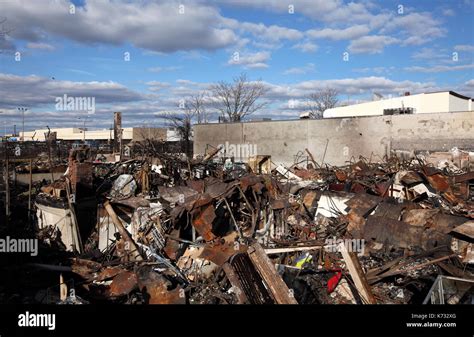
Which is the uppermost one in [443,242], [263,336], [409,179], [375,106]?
[375,106]

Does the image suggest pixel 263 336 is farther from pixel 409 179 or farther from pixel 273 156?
pixel 273 156

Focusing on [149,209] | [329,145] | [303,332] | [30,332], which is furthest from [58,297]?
[329,145]

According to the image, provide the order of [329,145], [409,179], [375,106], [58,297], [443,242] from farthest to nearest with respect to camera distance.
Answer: [375,106] < [329,145] < [409,179] < [443,242] < [58,297]

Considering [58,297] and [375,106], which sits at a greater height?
[375,106]

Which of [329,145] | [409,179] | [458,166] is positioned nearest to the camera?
[409,179]

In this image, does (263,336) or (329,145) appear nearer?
(263,336)

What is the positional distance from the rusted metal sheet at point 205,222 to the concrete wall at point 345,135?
44.1ft

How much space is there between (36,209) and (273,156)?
14.0m

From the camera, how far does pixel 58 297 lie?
569 centimetres

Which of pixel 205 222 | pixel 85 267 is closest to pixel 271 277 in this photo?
pixel 205 222

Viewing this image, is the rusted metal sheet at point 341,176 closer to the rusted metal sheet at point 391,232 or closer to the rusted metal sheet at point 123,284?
the rusted metal sheet at point 391,232

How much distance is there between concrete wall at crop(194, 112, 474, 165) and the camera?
56.6 feet

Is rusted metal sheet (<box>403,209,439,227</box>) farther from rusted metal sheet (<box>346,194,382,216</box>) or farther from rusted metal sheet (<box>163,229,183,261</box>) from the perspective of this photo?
rusted metal sheet (<box>163,229,183,261</box>)
